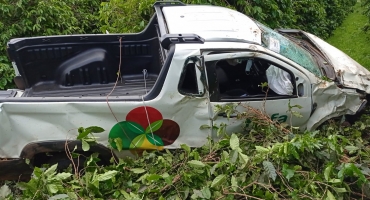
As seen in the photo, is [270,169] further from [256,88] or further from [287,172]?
[256,88]

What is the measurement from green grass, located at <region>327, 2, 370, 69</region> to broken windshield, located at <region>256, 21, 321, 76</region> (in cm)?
491

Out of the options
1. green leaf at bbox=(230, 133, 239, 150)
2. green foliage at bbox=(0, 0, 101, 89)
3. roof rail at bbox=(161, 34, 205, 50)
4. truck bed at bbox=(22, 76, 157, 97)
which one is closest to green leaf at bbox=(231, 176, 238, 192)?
green leaf at bbox=(230, 133, 239, 150)

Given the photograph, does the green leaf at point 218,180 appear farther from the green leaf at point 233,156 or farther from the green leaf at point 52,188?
Answer: the green leaf at point 52,188

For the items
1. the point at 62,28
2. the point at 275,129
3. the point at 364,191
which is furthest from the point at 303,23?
the point at 364,191

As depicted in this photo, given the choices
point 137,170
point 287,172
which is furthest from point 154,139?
point 287,172

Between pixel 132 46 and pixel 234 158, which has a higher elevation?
pixel 132 46

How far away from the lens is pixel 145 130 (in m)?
4.08

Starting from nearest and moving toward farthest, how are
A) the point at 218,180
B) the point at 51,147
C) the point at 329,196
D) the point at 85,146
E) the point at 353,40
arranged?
the point at 329,196 → the point at 218,180 → the point at 85,146 → the point at 51,147 → the point at 353,40

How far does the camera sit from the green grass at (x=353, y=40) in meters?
9.71

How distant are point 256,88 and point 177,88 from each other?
1.08m

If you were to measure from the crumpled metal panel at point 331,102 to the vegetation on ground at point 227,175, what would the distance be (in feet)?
1.71

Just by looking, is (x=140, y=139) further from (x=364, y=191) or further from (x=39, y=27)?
(x=39, y=27)

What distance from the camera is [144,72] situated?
5379 millimetres

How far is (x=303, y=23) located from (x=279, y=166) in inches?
315
